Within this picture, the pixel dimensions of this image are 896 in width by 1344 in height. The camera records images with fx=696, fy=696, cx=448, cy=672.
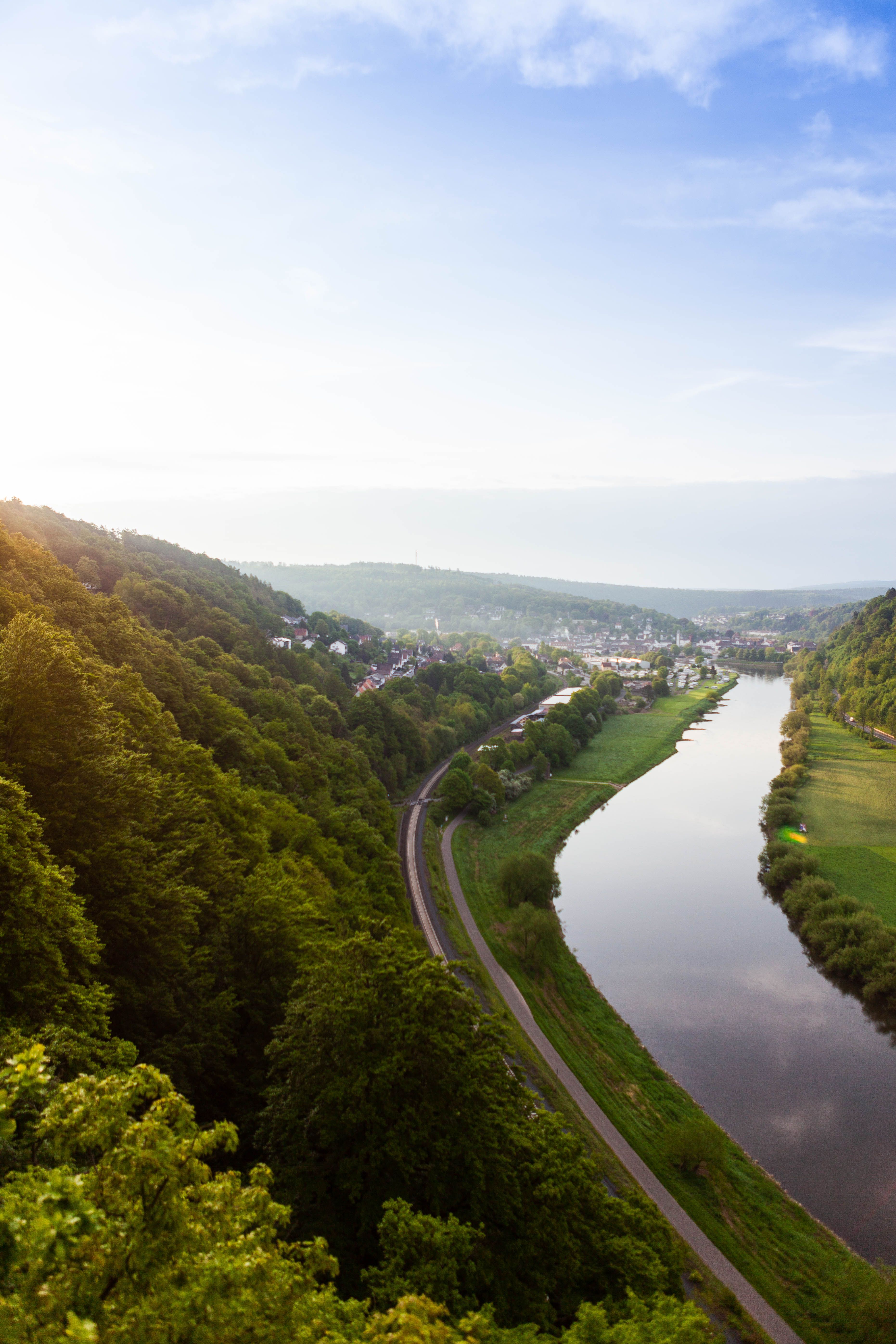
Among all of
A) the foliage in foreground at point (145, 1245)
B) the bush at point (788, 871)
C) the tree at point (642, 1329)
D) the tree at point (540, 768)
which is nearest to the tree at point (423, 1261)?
the foliage in foreground at point (145, 1245)

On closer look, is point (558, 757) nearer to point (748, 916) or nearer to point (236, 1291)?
point (748, 916)

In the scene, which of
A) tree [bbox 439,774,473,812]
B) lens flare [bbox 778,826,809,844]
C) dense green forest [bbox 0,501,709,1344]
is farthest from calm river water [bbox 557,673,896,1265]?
dense green forest [bbox 0,501,709,1344]

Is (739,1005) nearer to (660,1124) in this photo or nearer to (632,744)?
(660,1124)

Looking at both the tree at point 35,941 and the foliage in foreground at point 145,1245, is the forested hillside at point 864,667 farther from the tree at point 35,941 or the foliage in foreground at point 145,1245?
the foliage in foreground at point 145,1245

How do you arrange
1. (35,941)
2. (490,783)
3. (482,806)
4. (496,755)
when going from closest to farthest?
(35,941) < (482,806) < (490,783) < (496,755)

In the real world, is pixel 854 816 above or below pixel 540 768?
above

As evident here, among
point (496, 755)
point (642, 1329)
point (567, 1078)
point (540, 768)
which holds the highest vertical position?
point (642, 1329)

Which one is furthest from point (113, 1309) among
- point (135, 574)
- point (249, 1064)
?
point (135, 574)

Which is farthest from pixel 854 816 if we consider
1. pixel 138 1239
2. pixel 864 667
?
pixel 138 1239
